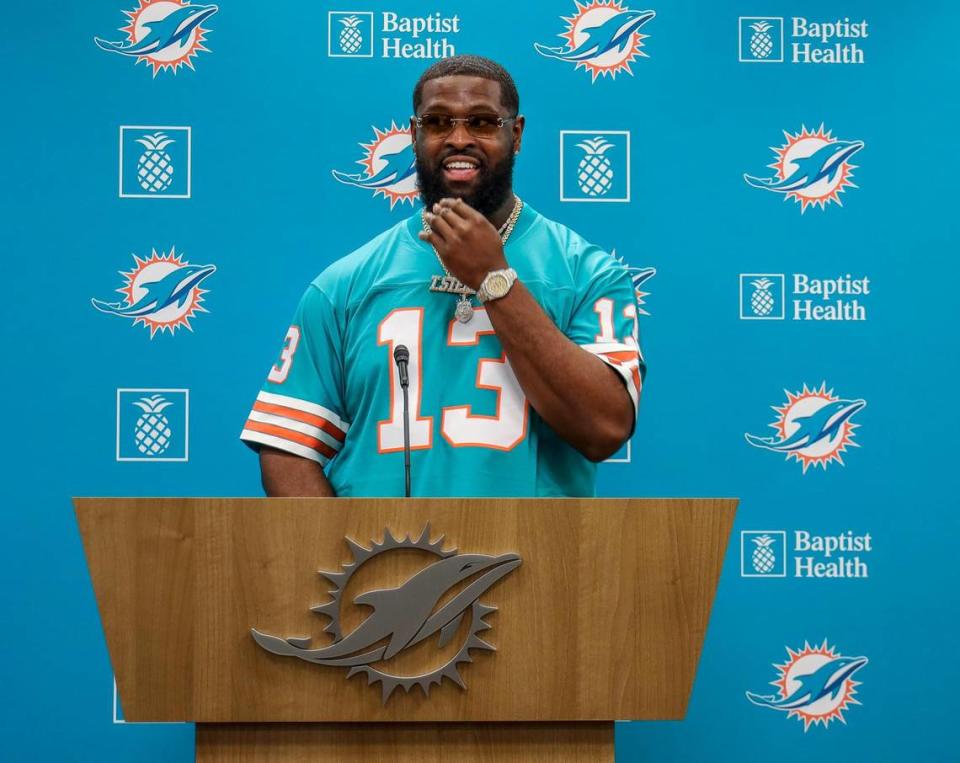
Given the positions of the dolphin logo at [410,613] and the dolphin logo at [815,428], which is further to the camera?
the dolphin logo at [815,428]

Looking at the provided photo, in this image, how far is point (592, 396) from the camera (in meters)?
2.21

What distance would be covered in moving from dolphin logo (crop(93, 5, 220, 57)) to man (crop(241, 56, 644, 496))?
3.20ft

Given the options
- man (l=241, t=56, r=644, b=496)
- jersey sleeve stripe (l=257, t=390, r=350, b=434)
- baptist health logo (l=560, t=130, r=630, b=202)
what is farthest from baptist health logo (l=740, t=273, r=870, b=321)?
jersey sleeve stripe (l=257, t=390, r=350, b=434)

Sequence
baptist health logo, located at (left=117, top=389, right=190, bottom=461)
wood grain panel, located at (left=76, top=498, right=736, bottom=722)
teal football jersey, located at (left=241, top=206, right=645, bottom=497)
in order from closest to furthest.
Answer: wood grain panel, located at (left=76, top=498, right=736, bottom=722), teal football jersey, located at (left=241, top=206, right=645, bottom=497), baptist health logo, located at (left=117, top=389, right=190, bottom=461)

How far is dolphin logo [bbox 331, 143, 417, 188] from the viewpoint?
325 centimetres

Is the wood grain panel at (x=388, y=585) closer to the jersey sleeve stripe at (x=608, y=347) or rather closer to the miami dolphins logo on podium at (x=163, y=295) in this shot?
the jersey sleeve stripe at (x=608, y=347)

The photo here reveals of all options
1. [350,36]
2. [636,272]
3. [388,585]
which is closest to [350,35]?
[350,36]

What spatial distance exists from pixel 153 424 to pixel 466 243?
1299 millimetres

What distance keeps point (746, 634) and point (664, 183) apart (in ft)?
4.13

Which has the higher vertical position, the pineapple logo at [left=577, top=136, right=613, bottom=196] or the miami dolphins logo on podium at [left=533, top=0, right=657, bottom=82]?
the miami dolphins logo on podium at [left=533, top=0, right=657, bottom=82]

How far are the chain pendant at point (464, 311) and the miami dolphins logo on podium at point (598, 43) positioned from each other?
1118 mm

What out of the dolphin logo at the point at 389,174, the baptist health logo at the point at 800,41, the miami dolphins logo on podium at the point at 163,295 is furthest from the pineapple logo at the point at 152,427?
the baptist health logo at the point at 800,41

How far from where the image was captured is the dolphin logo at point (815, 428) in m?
3.21

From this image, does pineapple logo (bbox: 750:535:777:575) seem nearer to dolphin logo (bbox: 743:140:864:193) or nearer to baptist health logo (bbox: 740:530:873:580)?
baptist health logo (bbox: 740:530:873:580)
